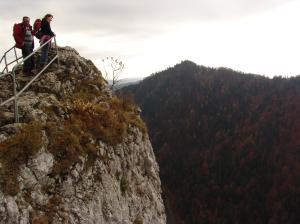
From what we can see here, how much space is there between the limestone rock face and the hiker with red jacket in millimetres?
896

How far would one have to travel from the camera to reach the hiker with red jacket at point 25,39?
1767 centimetres

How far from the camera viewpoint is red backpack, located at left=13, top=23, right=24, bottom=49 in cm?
1778

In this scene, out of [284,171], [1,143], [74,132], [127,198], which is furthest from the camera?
[284,171]

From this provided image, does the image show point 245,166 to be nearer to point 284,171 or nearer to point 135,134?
point 284,171

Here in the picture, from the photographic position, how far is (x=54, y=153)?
11742mm

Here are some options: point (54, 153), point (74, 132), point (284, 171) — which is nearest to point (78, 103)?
point (74, 132)

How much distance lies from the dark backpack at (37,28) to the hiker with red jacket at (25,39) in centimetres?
52

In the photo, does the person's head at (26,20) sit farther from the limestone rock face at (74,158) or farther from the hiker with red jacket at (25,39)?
the limestone rock face at (74,158)

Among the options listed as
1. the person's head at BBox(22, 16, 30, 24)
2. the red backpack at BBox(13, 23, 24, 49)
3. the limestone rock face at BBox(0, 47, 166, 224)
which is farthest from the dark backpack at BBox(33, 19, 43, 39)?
the limestone rock face at BBox(0, 47, 166, 224)

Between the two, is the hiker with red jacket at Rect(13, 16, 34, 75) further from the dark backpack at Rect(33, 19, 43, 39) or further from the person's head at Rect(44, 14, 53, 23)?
the person's head at Rect(44, 14, 53, 23)

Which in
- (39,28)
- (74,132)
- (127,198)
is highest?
(39,28)

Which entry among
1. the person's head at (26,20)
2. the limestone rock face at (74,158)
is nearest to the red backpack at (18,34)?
the person's head at (26,20)

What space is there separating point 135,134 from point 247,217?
521ft

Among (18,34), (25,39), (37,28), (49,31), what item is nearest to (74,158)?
(25,39)
